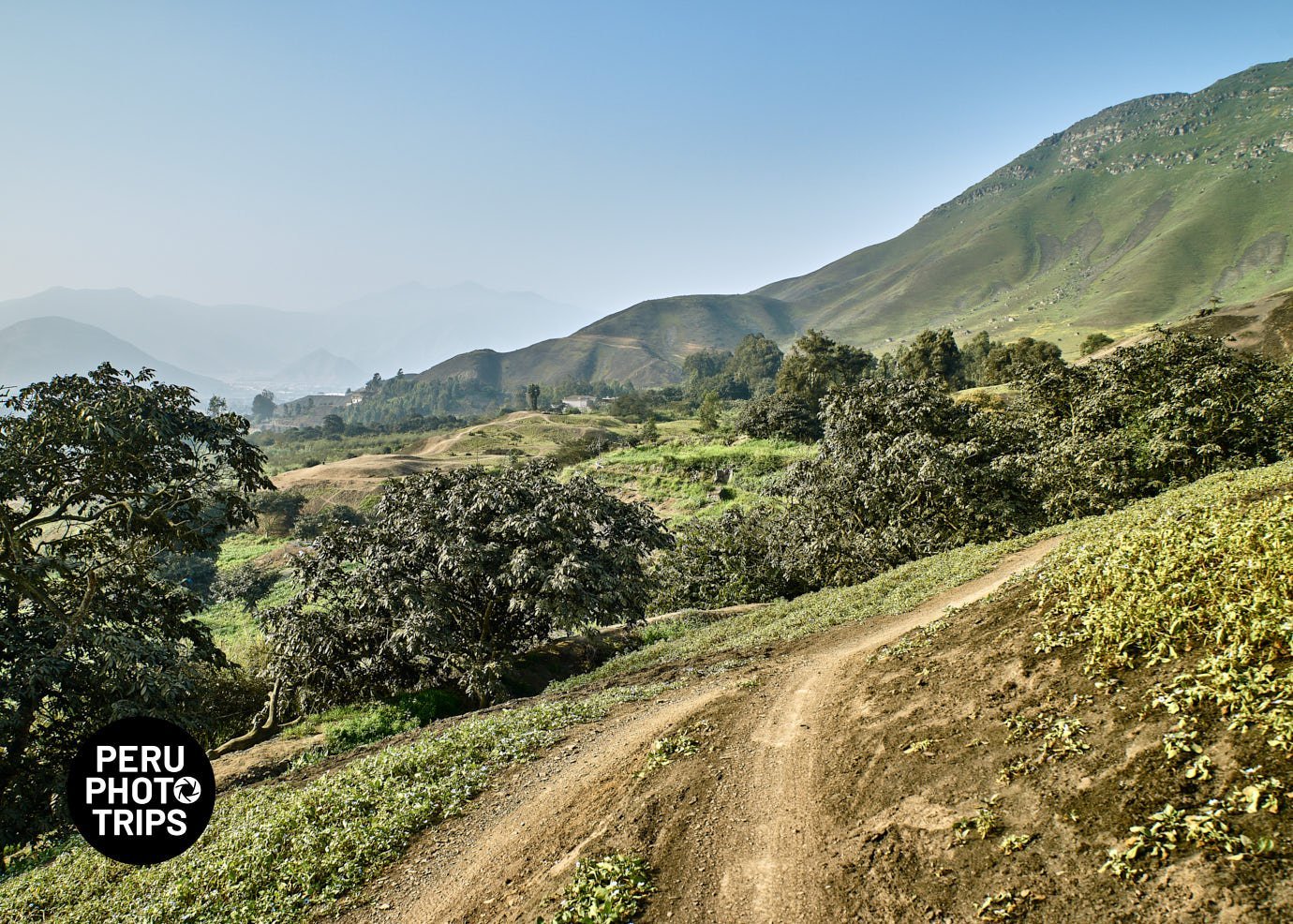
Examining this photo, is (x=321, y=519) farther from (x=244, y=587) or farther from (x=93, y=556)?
(x=93, y=556)

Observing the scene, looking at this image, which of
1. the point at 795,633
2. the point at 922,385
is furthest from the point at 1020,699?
the point at 922,385

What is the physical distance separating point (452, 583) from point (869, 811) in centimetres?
1296

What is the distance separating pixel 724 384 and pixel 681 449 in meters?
92.6

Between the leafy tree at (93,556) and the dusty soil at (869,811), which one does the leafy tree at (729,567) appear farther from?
the leafy tree at (93,556)

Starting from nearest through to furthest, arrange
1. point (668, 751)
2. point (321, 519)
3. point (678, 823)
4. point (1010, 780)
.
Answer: point (1010, 780), point (678, 823), point (668, 751), point (321, 519)

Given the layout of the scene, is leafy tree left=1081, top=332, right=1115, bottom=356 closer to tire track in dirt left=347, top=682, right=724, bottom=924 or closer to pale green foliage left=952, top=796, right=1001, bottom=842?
tire track in dirt left=347, top=682, right=724, bottom=924

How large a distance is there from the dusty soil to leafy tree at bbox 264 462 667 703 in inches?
244

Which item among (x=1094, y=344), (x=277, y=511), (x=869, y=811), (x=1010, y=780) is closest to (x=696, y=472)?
(x=277, y=511)

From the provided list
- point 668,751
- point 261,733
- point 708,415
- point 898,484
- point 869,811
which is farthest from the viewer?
point 708,415

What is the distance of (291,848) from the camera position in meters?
7.38

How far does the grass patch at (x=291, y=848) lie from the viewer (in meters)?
6.72

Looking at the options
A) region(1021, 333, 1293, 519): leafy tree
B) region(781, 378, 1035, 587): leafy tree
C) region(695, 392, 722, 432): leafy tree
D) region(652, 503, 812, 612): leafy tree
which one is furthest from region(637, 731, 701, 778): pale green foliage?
region(695, 392, 722, 432): leafy tree

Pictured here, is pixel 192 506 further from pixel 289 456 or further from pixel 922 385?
pixel 289 456

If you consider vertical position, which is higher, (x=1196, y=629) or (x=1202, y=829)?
(x=1196, y=629)
